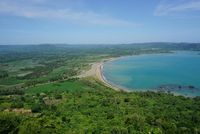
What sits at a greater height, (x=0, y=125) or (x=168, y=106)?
(x=0, y=125)

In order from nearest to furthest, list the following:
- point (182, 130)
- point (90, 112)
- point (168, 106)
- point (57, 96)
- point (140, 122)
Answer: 1. point (182, 130)
2. point (140, 122)
3. point (90, 112)
4. point (168, 106)
5. point (57, 96)

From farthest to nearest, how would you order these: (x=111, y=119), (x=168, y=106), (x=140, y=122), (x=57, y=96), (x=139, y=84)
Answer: (x=139, y=84) < (x=57, y=96) < (x=168, y=106) < (x=111, y=119) < (x=140, y=122)

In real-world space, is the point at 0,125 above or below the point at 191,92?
above

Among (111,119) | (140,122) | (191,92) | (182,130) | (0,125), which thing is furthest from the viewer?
(191,92)

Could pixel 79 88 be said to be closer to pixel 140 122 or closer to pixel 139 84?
pixel 139 84

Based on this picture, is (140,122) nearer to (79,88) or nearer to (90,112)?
(90,112)

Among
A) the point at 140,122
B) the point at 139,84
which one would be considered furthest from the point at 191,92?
the point at 140,122

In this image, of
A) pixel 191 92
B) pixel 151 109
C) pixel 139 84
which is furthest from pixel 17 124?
pixel 139 84

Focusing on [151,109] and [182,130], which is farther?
[151,109]

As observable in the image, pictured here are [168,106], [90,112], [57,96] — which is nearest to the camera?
[90,112]
